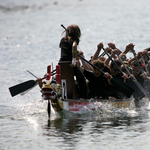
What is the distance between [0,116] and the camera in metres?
11.2

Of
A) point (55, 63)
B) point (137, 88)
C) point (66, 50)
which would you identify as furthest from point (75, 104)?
point (55, 63)

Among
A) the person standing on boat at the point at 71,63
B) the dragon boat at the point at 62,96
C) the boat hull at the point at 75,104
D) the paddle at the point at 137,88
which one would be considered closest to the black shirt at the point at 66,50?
the person standing on boat at the point at 71,63

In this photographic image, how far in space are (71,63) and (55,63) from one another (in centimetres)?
1121

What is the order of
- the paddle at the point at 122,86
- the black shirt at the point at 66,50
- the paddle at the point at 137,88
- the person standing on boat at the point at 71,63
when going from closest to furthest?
the person standing on boat at the point at 71,63
the black shirt at the point at 66,50
the paddle at the point at 122,86
the paddle at the point at 137,88

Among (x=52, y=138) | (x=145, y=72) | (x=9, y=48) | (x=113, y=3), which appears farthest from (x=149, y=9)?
(x=52, y=138)

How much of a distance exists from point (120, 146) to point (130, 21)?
3576cm

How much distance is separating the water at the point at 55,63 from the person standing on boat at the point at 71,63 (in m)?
0.66

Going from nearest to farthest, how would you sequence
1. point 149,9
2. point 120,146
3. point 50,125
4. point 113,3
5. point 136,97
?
point 120,146
point 50,125
point 136,97
point 149,9
point 113,3

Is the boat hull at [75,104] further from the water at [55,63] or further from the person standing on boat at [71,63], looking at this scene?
the person standing on boat at [71,63]

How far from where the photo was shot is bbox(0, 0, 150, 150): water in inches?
345

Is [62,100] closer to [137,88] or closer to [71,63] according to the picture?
[71,63]

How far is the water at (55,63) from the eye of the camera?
8773mm

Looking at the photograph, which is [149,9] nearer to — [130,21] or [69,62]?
[130,21]

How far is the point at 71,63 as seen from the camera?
10.2 metres
